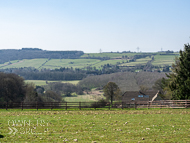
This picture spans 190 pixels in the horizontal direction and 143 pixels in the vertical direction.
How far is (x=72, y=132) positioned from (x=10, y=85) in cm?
5912

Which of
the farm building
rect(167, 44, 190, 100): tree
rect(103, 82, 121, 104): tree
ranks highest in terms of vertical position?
rect(167, 44, 190, 100): tree

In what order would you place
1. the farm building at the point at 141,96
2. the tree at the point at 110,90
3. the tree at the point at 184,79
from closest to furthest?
1. the tree at the point at 184,79
2. the tree at the point at 110,90
3. the farm building at the point at 141,96

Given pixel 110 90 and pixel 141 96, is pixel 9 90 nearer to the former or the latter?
pixel 110 90

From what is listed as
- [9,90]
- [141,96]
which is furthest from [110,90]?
[9,90]

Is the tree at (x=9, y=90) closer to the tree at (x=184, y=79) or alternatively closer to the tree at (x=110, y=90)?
Answer: the tree at (x=110, y=90)

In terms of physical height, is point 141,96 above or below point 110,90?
below

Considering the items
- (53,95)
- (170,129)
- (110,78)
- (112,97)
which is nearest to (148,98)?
(112,97)

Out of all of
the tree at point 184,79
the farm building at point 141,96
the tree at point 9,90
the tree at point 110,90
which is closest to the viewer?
the tree at point 184,79

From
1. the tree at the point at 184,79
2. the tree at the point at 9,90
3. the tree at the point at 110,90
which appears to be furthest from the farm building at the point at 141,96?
the tree at the point at 184,79

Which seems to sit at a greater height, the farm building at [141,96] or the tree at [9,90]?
the tree at [9,90]

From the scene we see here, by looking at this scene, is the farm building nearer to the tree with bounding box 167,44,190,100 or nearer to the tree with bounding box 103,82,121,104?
the tree with bounding box 103,82,121,104

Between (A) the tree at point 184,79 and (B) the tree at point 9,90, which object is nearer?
(A) the tree at point 184,79

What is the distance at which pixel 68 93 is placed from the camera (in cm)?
12556

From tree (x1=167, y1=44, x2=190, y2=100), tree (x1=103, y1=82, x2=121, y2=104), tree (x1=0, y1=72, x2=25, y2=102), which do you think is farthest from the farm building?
tree (x1=167, y1=44, x2=190, y2=100)
